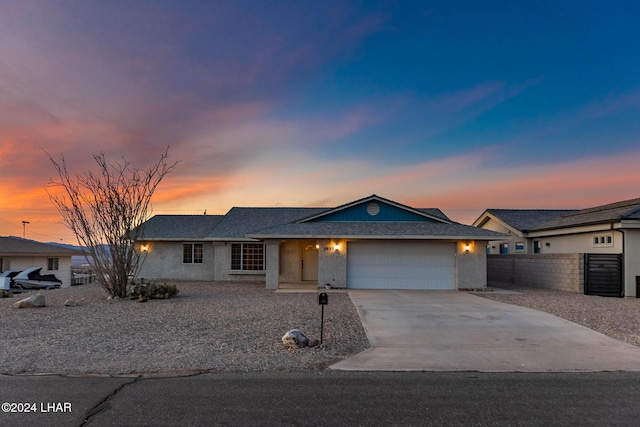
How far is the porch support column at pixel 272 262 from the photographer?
19.5m

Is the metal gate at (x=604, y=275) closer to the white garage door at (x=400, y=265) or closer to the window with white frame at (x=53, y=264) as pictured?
the white garage door at (x=400, y=265)

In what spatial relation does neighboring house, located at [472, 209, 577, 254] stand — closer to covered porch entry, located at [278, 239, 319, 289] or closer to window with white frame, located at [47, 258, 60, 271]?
covered porch entry, located at [278, 239, 319, 289]

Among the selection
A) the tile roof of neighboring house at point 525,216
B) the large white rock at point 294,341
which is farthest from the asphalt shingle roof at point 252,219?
the large white rock at point 294,341

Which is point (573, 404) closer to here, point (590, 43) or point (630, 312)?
point (630, 312)

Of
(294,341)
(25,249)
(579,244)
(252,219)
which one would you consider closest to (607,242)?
(579,244)

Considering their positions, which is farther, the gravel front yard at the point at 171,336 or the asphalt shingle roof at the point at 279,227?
the asphalt shingle roof at the point at 279,227

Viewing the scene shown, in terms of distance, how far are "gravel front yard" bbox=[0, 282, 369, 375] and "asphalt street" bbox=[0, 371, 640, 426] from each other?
637 millimetres

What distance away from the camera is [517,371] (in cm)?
655

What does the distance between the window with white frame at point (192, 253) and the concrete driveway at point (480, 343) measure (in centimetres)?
1371

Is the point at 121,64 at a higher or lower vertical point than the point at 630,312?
higher

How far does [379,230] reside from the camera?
19.0m

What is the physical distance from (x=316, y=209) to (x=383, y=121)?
407 inches

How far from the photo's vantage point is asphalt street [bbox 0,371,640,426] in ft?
14.8

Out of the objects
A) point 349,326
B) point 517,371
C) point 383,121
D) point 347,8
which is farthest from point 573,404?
point 383,121
